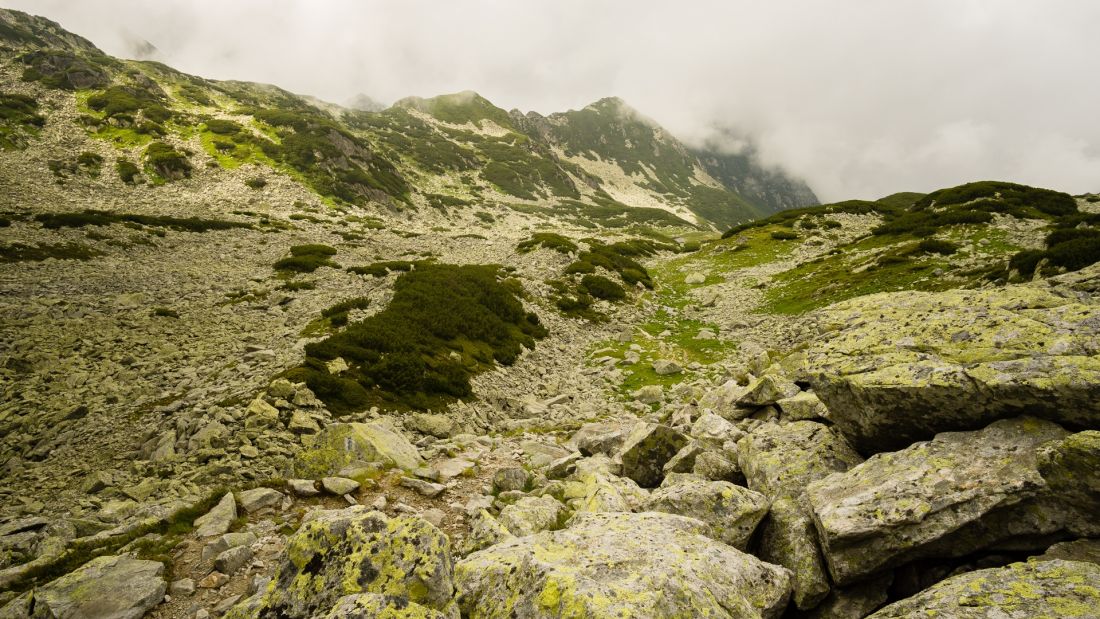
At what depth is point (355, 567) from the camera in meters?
5.64

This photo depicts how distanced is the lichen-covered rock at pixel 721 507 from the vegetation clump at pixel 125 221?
5293cm

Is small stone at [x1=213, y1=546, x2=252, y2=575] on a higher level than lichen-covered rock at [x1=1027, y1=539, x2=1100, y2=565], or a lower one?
lower

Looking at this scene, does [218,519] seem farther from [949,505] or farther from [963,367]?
[963,367]

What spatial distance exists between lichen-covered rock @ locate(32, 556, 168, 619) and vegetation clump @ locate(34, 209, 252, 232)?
1827 inches

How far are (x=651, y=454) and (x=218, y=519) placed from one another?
31.2 ft

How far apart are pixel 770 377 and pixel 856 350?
14.3 feet

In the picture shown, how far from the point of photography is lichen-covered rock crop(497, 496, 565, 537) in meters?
7.77

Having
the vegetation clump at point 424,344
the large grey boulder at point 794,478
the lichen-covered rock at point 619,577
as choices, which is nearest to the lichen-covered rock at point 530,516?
the lichen-covered rock at point 619,577

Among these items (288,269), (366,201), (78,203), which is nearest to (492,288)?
(288,269)

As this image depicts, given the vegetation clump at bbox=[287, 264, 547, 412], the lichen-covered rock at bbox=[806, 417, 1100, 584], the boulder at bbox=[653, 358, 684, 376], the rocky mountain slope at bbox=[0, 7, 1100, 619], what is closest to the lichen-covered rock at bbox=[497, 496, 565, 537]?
the rocky mountain slope at bbox=[0, 7, 1100, 619]

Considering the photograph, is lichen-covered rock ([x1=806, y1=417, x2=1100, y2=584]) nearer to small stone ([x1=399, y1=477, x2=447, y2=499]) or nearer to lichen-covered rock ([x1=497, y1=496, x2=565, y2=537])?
lichen-covered rock ([x1=497, y1=496, x2=565, y2=537])

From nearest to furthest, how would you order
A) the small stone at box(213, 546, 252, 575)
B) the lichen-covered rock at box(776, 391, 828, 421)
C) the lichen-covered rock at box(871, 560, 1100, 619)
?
the lichen-covered rock at box(871, 560, 1100, 619), the small stone at box(213, 546, 252, 575), the lichen-covered rock at box(776, 391, 828, 421)

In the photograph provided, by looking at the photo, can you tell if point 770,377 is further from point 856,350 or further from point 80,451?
point 80,451

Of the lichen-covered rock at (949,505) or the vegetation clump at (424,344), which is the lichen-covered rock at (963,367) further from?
the vegetation clump at (424,344)
